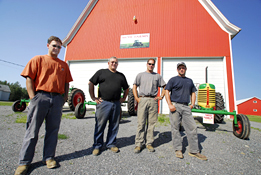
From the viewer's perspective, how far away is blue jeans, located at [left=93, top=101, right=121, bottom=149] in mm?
2312

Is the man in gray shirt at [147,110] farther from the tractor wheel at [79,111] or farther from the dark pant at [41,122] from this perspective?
the tractor wheel at [79,111]

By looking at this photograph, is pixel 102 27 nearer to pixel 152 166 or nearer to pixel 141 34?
pixel 141 34

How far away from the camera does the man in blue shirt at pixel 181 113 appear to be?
2.32 meters

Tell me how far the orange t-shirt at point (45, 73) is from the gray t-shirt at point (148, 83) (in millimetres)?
1491

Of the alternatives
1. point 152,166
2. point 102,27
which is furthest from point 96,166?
point 102,27

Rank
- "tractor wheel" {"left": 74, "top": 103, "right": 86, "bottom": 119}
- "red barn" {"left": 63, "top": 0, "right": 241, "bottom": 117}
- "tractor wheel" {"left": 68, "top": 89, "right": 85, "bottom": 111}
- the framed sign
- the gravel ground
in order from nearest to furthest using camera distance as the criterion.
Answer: the gravel ground, "tractor wheel" {"left": 74, "top": 103, "right": 86, "bottom": 119}, "tractor wheel" {"left": 68, "top": 89, "right": 85, "bottom": 111}, "red barn" {"left": 63, "top": 0, "right": 241, "bottom": 117}, the framed sign

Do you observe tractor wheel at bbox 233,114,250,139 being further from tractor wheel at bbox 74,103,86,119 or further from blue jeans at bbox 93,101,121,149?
tractor wheel at bbox 74,103,86,119

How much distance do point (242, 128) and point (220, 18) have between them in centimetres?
733

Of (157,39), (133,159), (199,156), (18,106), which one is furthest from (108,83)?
(157,39)

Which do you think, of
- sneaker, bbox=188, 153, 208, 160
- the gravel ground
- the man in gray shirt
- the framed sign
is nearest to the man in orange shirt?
the gravel ground

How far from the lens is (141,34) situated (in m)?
8.70

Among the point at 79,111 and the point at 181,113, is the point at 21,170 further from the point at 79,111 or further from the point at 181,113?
the point at 79,111

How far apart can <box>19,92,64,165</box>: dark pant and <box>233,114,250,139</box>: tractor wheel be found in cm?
442

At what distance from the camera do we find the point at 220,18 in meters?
7.63
